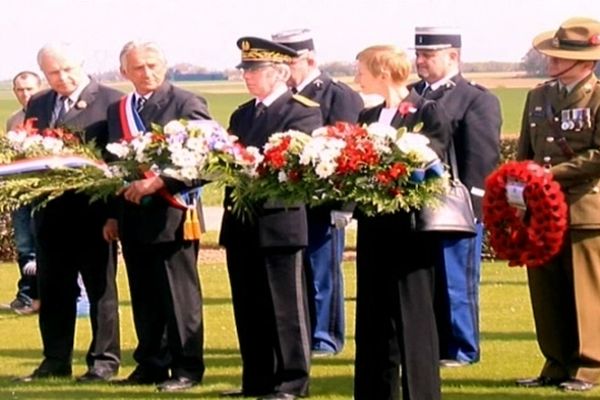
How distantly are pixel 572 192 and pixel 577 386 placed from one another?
1112mm

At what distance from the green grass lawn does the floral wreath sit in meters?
0.98

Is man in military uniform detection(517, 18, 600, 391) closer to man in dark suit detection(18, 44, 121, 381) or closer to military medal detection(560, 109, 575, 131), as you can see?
military medal detection(560, 109, 575, 131)

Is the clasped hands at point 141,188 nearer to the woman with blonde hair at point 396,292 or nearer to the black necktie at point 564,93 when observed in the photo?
the woman with blonde hair at point 396,292

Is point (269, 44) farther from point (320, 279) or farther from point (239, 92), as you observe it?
point (239, 92)

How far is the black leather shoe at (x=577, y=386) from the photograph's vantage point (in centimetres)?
931

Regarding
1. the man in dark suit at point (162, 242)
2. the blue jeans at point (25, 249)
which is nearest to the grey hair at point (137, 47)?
the man in dark suit at point (162, 242)

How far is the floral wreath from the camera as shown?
28.5ft

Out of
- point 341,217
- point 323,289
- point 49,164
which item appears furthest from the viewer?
point 323,289

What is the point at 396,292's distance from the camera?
26.7 feet

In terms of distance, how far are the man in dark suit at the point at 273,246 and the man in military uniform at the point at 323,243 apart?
207 centimetres

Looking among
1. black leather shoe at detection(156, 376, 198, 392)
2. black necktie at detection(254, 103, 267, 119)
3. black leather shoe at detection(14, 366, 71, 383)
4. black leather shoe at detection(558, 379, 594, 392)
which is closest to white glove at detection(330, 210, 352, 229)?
black necktie at detection(254, 103, 267, 119)

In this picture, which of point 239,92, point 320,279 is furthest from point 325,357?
point 239,92

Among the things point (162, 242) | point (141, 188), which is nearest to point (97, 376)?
point (162, 242)

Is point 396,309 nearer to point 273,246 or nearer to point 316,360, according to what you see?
point 273,246
